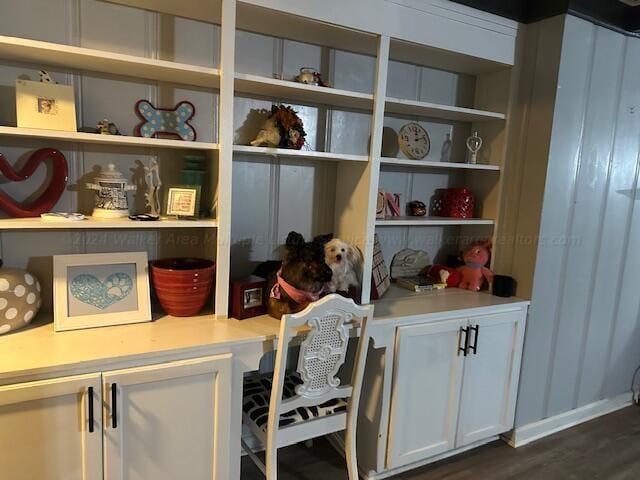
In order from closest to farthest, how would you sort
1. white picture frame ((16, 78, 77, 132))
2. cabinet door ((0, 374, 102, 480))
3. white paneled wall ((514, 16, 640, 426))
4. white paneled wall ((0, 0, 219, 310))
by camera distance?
cabinet door ((0, 374, 102, 480)) < white picture frame ((16, 78, 77, 132)) < white paneled wall ((0, 0, 219, 310)) < white paneled wall ((514, 16, 640, 426))

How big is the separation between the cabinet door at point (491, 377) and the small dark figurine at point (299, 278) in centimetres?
84

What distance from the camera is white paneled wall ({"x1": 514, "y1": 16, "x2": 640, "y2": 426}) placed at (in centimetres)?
221

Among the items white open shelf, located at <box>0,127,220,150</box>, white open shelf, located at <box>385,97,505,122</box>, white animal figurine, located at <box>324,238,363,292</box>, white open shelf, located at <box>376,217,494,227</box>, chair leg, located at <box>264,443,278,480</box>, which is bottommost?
chair leg, located at <box>264,443,278,480</box>

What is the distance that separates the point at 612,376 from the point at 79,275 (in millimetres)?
3056

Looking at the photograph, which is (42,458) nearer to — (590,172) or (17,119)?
(17,119)

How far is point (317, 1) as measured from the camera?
172 cm

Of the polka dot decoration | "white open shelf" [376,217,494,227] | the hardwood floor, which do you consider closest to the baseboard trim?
the hardwood floor

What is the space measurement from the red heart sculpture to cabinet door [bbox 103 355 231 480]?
2.29ft

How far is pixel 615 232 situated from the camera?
2.55 m

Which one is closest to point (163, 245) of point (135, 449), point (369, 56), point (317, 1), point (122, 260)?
point (122, 260)

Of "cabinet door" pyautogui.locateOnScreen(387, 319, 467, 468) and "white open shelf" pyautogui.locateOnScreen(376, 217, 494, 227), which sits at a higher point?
"white open shelf" pyautogui.locateOnScreen(376, 217, 494, 227)

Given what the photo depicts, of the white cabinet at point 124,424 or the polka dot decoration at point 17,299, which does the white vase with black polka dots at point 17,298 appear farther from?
the white cabinet at point 124,424

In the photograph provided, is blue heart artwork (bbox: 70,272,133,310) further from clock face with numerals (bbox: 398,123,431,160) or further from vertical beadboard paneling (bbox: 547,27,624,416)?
vertical beadboard paneling (bbox: 547,27,624,416)

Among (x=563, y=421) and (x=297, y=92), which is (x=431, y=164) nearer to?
(x=297, y=92)
